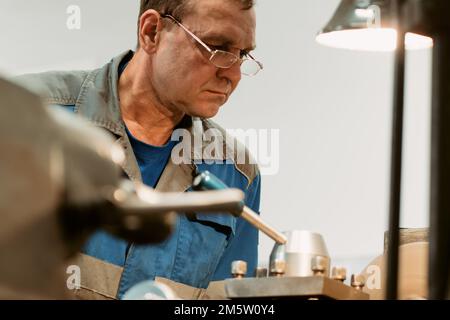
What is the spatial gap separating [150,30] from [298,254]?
1.31 metres

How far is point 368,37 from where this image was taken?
10.6 feet

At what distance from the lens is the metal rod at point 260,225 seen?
1.34 metres

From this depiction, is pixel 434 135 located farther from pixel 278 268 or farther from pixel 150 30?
pixel 150 30

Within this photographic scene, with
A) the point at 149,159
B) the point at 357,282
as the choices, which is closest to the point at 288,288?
the point at 357,282

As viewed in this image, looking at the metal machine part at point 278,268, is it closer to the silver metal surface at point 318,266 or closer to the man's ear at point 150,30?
the silver metal surface at point 318,266

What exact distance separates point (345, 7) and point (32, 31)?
1.54 metres

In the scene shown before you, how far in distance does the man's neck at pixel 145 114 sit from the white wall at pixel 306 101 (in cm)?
88

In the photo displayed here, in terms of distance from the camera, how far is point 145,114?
2633 millimetres

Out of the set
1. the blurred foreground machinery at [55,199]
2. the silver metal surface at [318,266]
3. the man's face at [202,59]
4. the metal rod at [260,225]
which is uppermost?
the man's face at [202,59]

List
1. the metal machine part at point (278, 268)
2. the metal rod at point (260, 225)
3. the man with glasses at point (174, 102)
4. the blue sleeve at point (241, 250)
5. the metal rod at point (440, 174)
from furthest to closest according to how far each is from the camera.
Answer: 1. the blue sleeve at point (241, 250)
2. the man with glasses at point (174, 102)
3. the metal machine part at point (278, 268)
4. the metal rod at point (260, 225)
5. the metal rod at point (440, 174)

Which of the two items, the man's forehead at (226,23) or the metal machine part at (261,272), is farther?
the man's forehead at (226,23)

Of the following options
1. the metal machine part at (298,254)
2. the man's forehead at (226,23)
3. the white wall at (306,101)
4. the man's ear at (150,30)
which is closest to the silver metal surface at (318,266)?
the metal machine part at (298,254)
